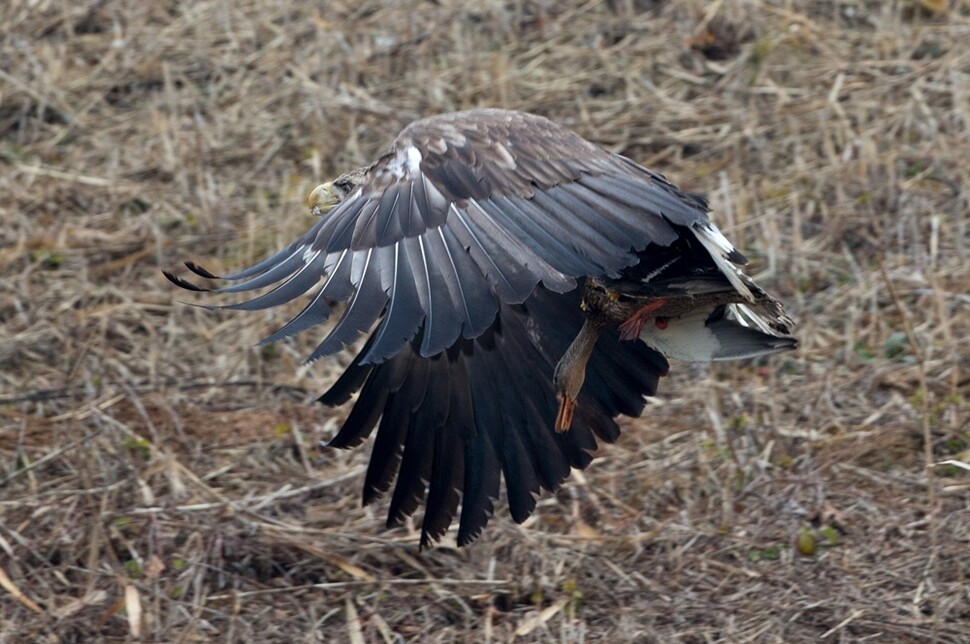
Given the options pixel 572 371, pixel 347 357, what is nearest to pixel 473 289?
pixel 572 371

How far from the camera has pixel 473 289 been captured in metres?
3.71

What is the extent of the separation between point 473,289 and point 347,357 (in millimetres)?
2180

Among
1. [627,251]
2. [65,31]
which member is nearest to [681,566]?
[627,251]

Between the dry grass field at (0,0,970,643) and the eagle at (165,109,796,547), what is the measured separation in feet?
1.21

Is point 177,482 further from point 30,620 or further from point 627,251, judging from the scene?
point 627,251

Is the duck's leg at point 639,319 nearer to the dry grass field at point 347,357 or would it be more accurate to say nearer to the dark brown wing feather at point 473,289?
the dark brown wing feather at point 473,289

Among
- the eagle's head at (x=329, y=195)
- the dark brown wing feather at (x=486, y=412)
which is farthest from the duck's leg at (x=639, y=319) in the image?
the eagle's head at (x=329, y=195)

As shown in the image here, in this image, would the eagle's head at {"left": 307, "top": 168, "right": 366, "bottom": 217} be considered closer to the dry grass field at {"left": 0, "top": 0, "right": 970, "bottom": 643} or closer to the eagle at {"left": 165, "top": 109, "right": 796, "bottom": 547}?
the eagle at {"left": 165, "top": 109, "right": 796, "bottom": 547}

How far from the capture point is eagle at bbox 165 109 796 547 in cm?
373

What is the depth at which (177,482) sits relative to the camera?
16.5 ft

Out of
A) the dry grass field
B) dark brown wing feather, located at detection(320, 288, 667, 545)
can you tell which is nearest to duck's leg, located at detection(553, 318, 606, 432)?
dark brown wing feather, located at detection(320, 288, 667, 545)

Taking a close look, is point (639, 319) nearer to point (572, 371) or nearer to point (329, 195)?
point (572, 371)

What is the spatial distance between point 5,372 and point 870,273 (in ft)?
11.0

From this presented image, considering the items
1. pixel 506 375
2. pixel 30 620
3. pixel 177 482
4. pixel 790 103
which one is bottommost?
pixel 30 620
